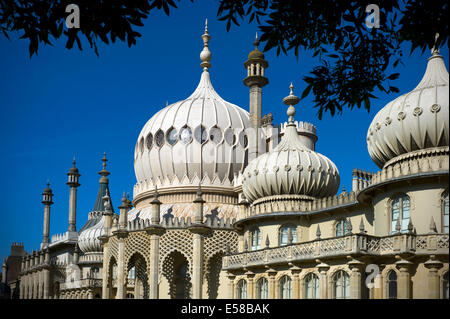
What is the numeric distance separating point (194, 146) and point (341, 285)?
864 inches

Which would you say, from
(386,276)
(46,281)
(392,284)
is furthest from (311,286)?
(46,281)

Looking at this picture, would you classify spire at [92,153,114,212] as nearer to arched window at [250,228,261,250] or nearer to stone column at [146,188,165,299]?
stone column at [146,188,165,299]

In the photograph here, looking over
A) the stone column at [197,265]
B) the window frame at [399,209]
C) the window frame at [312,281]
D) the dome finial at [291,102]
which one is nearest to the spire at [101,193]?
the stone column at [197,265]

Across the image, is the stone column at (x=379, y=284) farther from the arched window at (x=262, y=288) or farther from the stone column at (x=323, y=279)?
the arched window at (x=262, y=288)

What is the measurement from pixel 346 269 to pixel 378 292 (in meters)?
1.93

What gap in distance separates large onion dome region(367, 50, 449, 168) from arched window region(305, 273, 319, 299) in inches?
223

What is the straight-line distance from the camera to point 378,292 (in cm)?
2397

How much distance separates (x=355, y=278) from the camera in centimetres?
2500

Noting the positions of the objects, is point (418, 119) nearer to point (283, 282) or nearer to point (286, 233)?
point (283, 282)

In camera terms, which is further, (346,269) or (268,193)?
(268,193)

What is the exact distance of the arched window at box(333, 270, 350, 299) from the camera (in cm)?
2595

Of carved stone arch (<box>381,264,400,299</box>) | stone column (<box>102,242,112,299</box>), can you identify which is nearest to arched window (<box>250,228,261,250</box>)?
carved stone arch (<box>381,264,400,299</box>)
